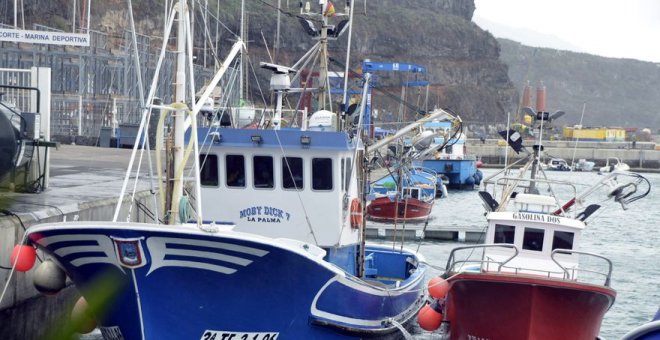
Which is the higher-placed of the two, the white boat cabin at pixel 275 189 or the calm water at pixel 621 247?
the white boat cabin at pixel 275 189

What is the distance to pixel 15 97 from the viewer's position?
25.5 metres

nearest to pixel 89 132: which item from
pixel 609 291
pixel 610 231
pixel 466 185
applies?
pixel 610 231

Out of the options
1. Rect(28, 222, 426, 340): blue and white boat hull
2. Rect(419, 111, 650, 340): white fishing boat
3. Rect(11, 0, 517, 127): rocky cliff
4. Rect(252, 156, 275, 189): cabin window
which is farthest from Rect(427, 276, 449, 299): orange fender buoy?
Rect(11, 0, 517, 127): rocky cliff

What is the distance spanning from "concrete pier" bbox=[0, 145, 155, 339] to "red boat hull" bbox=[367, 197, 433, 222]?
1687cm

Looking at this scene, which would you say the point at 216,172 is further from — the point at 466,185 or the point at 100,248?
the point at 466,185

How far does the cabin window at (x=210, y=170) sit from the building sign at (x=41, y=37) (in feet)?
20.0

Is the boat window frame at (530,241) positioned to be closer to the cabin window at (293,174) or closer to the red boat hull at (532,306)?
the red boat hull at (532,306)

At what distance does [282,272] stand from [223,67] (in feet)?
8.22

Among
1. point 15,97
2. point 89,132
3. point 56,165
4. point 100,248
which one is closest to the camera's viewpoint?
point 100,248

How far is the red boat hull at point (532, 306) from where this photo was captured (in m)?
13.3

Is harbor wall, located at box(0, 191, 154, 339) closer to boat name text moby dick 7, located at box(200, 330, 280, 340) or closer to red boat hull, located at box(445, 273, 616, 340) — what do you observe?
boat name text moby dick 7, located at box(200, 330, 280, 340)

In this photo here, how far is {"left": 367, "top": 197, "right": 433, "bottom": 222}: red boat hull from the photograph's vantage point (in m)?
37.2

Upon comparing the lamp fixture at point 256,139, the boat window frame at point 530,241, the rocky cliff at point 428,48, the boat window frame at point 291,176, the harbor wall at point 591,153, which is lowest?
the harbor wall at point 591,153

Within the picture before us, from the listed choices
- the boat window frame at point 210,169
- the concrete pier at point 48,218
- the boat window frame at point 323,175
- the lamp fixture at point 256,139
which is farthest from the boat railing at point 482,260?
the concrete pier at point 48,218
